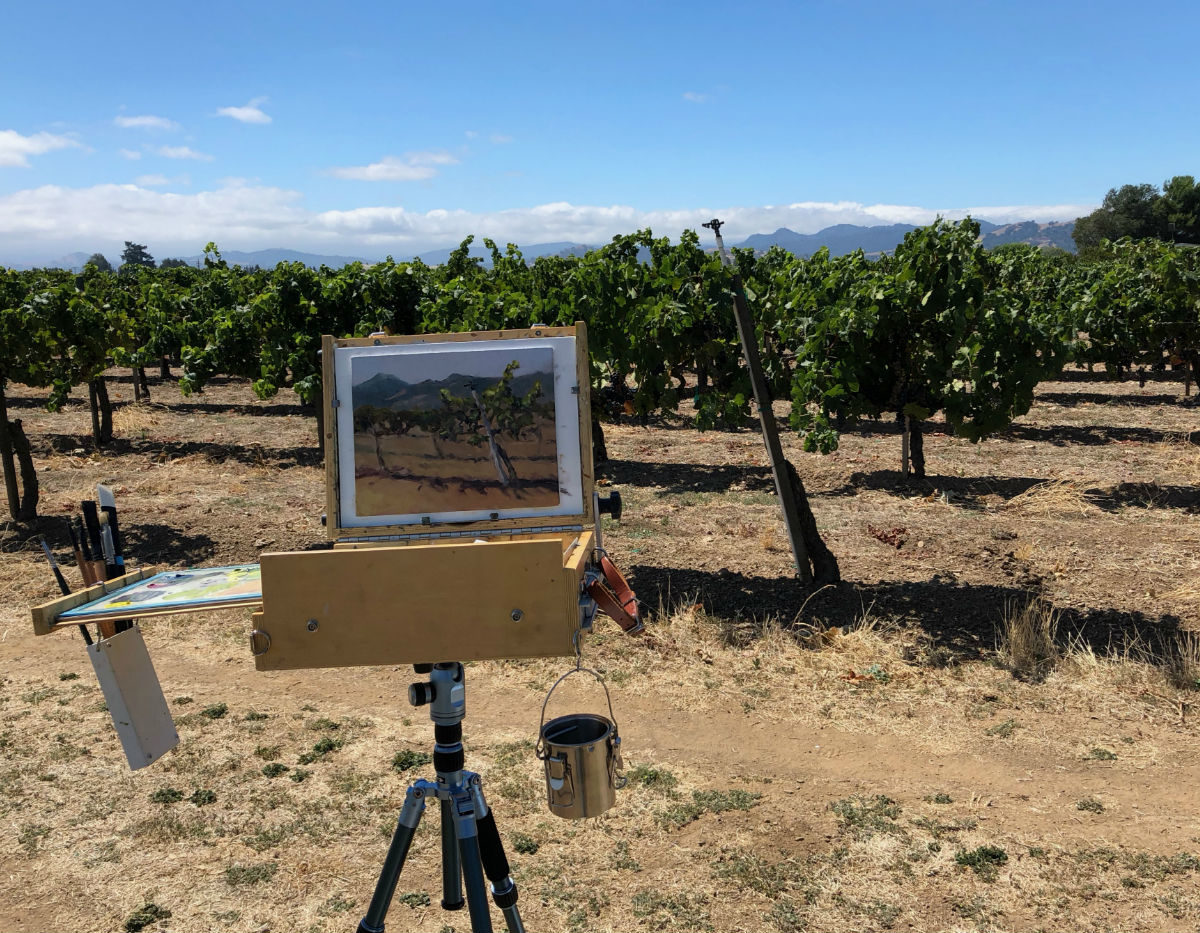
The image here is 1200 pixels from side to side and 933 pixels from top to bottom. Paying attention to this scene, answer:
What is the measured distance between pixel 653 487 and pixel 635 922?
1255 centimetres

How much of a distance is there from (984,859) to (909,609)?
459 cm

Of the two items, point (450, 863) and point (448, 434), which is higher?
point (448, 434)

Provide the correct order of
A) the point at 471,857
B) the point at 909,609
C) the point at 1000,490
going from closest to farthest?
the point at 471,857
the point at 909,609
the point at 1000,490

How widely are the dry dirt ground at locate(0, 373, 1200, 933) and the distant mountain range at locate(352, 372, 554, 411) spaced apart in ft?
10.2

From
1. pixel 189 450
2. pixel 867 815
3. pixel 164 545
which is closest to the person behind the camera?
pixel 867 815

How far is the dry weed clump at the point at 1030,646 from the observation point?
27.4ft

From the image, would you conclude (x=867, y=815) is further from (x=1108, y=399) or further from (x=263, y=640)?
(x=1108, y=399)

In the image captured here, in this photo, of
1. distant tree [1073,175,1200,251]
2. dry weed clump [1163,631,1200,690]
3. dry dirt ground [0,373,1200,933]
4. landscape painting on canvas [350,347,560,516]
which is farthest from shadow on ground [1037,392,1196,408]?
distant tree [1073,175,1200,251]

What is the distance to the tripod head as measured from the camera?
11.7 ft

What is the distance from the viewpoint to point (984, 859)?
18.4 ft

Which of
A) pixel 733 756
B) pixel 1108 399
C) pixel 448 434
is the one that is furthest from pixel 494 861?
pixel 1108 399

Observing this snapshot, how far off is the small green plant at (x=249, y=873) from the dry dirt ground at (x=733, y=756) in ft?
0.06

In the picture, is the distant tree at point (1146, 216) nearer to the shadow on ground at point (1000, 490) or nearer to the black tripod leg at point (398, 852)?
the shadow on ground at point (1000, 490)

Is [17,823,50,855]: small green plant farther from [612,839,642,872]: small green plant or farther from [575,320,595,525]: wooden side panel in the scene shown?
[575,320,595,525]: wooden side panel
